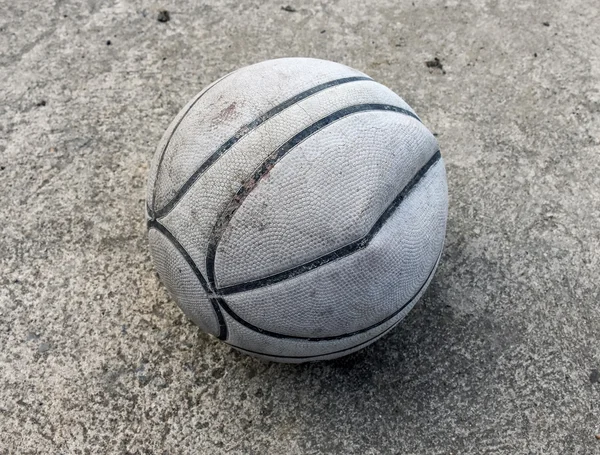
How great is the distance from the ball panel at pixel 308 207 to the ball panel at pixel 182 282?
0.13 metres

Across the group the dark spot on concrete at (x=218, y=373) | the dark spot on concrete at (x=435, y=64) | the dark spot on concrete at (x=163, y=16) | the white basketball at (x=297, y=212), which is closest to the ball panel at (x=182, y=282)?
the white basketball at (x=297, y=212)

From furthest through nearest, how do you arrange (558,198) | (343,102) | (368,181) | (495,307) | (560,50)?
(560,50), (558,198), (495,307), (343,102), (368,181)

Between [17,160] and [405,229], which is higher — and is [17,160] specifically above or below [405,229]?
below

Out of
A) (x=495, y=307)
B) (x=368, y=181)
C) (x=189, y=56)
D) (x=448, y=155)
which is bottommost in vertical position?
(x=495, y=307)

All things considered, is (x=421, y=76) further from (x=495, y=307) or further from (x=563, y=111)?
(x=495, y=307)

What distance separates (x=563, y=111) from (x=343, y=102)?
1.68 meters

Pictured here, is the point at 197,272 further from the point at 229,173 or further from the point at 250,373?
the point at 250,373

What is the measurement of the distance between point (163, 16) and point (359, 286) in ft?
7.54

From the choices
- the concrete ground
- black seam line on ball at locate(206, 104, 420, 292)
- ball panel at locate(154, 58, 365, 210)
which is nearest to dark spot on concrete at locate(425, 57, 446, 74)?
the concrete ground

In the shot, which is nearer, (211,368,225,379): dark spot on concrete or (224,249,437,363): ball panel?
(224,249,437,363): ball panel

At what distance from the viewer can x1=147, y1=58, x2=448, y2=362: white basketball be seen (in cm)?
187

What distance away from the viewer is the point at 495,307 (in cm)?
259

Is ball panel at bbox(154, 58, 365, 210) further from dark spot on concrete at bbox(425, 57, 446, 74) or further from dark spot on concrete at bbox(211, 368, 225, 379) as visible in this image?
dark spot on concrete at bbox(425, 57, 446, 74)

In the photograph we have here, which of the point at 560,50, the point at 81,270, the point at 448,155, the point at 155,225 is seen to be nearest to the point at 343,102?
the point at 155,225
